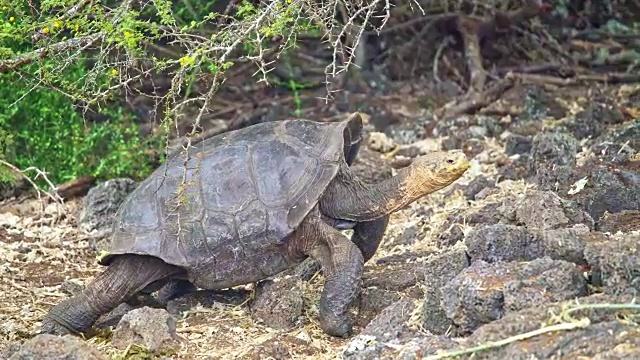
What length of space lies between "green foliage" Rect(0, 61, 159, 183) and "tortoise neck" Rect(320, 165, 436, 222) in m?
2.64

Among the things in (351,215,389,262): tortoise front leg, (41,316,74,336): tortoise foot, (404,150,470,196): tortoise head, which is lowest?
(41,316,74,336): tortoise foot

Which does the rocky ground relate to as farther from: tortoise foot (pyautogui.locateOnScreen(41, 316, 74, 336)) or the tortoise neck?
the tortoise neck

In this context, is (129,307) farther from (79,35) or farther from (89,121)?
(89,121)

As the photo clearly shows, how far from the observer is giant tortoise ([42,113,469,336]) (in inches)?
187

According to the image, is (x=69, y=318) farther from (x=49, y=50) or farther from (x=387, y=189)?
(x=387, y=189)

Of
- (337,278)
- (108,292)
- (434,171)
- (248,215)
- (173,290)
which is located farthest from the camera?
(173,290)

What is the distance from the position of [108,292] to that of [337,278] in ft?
3.82

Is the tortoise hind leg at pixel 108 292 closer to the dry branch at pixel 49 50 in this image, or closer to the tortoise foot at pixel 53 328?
the tortoise foot at pixel 53 328

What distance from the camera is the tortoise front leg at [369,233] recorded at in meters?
5.32

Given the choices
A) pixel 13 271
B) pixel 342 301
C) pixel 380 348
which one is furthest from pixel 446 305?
pixel 13 271

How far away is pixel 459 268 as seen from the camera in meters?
4.08

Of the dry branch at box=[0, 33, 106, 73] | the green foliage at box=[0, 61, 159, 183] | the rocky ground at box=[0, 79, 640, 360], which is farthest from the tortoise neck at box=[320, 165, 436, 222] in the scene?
the green foliage at box=[0, 61, 159, 183]

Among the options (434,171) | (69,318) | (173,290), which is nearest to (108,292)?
(69,318)

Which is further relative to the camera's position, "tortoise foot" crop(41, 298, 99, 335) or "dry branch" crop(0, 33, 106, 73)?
"tortoise foot" crop(41, 298, 99, 335)
